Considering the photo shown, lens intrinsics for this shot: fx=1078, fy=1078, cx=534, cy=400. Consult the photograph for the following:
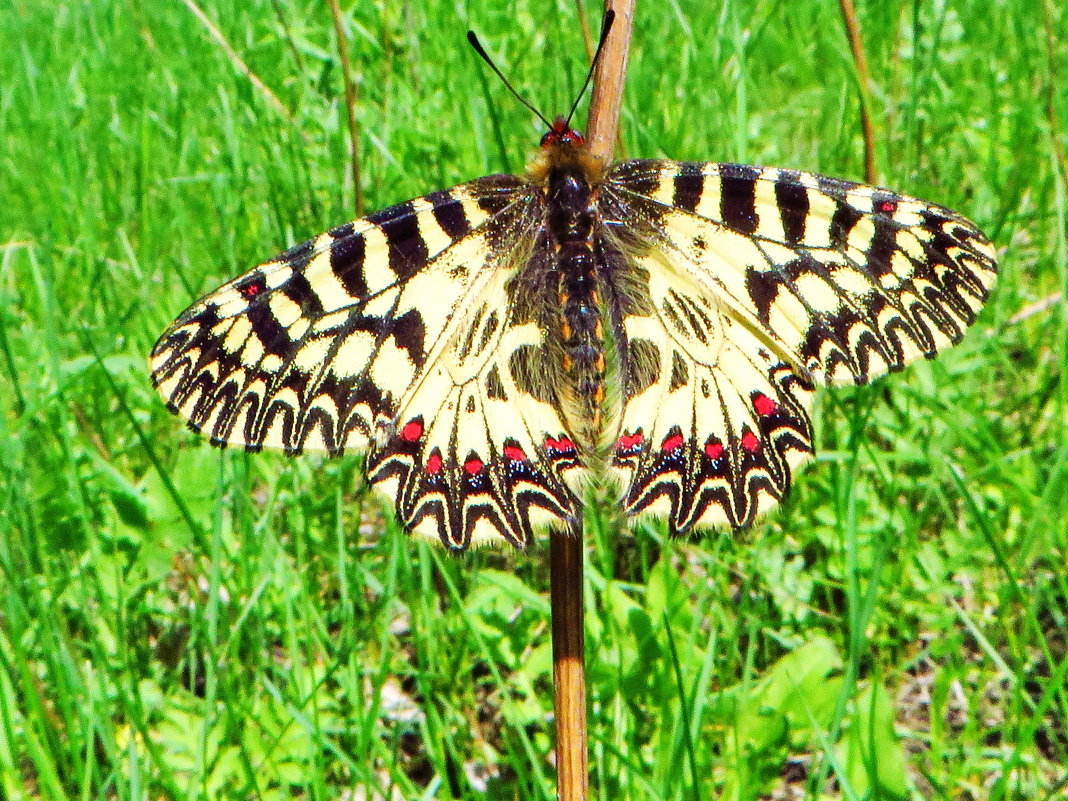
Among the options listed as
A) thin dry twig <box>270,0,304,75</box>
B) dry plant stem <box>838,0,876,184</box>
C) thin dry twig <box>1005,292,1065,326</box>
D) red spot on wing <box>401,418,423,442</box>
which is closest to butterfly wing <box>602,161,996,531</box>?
red spot on wing <box>401,418,423,442</box>

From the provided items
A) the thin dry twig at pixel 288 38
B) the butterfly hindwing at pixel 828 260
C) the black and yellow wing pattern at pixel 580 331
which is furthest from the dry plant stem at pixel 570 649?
the thin dry twig at pixel 288 38

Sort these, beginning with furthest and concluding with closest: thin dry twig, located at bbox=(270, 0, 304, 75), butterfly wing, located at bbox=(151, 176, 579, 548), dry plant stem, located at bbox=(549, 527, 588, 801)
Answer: thin dry twig, located at bbox=(270, 0, 304, 75) → butterfly wing, located at bbox=(151, 176, 579, 548) → dry plant stem, located at bbox=(549, 527, 588, 801)

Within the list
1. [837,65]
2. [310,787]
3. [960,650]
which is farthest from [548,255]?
[837,65]

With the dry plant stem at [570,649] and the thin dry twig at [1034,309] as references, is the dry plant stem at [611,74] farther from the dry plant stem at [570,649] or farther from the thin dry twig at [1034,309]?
the thin dry twig at [1034,309]

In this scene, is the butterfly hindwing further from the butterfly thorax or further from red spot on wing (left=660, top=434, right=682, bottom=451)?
red spot on wing (left=660, top=434, right=682, bottom=451)

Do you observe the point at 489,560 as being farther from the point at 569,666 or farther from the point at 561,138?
the point at 569,666

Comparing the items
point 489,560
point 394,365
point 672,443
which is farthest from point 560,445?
point 489,560

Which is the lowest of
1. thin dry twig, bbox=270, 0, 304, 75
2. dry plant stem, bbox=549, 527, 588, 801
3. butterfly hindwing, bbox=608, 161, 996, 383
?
dry plant stem, bbox=549, 527, 588, 801
